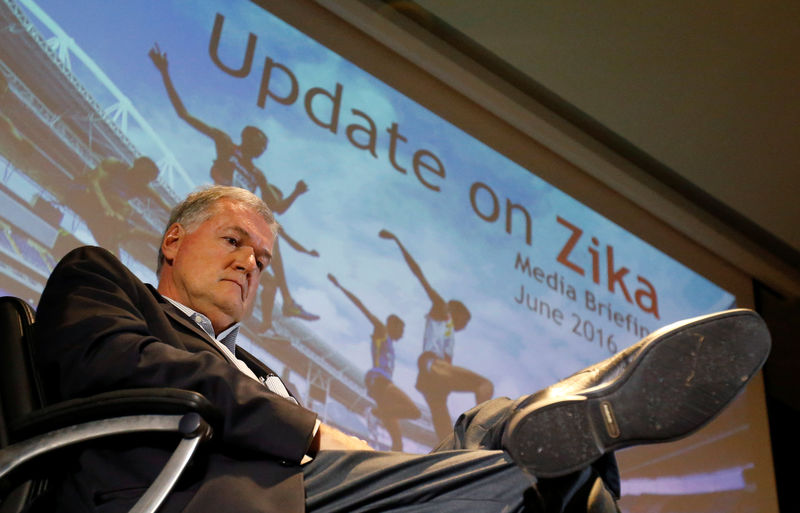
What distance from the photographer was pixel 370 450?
121cm

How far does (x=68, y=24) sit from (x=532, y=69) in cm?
239

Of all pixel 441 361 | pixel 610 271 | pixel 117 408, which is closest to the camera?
pixel 117 408

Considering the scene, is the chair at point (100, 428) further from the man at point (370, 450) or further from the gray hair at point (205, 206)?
the gray hair at point (205, 206)

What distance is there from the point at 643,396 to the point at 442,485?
0.29 metres

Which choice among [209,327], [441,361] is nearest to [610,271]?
[441,361]

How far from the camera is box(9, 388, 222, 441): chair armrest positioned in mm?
982

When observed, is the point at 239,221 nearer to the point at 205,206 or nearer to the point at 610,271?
the point at 205,206

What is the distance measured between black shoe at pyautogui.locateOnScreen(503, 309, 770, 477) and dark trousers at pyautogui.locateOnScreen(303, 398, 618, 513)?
8 cm

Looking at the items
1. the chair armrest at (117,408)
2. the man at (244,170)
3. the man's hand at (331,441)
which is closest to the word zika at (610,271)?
the man at (244,170)

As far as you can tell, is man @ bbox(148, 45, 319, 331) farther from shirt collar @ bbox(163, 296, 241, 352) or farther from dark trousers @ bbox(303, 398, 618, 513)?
dark trousers @ bbox(303, 398, 618, 513)

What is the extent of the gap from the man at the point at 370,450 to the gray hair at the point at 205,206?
742 millimetres

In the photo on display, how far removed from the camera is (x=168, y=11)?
2.80 metres

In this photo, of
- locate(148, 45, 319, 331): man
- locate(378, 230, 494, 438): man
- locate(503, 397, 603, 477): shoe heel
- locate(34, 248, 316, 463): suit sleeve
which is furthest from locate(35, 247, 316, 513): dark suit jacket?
locate(378, 230, 494, 438): man

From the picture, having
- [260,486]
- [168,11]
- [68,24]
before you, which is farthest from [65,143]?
[260,486]
